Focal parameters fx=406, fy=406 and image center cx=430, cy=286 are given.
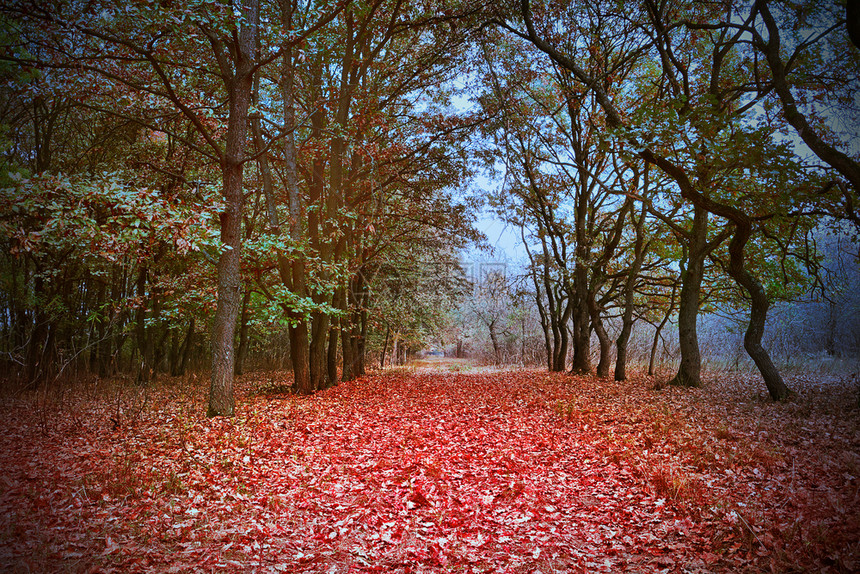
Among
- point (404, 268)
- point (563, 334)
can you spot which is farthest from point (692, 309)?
point (404, 268)

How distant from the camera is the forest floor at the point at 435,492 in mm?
3779

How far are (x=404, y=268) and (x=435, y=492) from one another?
45.9 ft

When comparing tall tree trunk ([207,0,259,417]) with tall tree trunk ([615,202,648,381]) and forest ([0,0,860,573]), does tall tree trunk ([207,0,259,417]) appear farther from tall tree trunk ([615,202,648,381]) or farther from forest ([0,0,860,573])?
tall tree trunk ([615,202,648,381])

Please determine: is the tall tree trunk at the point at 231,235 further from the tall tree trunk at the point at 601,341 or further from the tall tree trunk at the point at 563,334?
the tall tree trunk at the point at 563,334

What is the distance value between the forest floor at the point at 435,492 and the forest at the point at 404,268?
40 millimetres

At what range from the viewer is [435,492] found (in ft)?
17.6

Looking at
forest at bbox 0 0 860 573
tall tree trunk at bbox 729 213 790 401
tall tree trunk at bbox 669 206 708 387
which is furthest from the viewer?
tall tree trunk at bbox 669 206 708 387

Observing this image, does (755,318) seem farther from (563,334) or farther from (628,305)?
(563,334)

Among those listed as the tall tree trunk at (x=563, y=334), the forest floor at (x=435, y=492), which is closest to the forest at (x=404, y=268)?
the forest floor at (x=435, y=492)

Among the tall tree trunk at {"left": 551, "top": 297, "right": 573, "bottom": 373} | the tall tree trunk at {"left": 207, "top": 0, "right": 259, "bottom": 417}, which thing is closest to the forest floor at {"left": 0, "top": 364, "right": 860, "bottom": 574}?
the tall tree trunk at {"left": 207, "top": 0, "right": 259, "bottom": 417}

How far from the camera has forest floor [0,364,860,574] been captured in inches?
149

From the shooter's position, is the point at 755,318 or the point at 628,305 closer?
the point at 755,318

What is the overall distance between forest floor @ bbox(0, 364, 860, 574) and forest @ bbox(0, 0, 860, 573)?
0.13 ft

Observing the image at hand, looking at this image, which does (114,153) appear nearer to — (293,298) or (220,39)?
(220,39)
